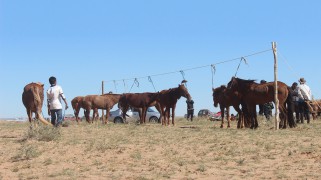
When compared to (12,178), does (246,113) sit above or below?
above

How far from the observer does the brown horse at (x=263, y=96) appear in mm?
16484

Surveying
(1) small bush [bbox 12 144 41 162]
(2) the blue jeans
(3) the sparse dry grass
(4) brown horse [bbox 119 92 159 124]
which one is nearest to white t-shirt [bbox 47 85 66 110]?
(2) the blue jeans

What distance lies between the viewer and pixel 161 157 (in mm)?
10031

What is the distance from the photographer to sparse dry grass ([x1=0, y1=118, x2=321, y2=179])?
27.7 ft

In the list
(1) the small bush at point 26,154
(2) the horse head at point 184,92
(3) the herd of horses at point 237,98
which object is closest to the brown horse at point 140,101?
(3) the herd of horses at point 237,98

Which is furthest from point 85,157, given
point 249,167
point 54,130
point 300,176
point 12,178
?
point 300,176

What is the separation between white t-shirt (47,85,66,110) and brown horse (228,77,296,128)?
Result: 6.88m

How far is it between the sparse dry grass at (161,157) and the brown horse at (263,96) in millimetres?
3452

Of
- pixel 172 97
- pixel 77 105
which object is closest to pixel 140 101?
pixel 172 97

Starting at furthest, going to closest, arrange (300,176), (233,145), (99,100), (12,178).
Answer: (99,100) → (233,145) → (12,178) → (300,176)

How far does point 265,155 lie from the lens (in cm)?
985

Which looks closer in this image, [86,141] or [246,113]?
[86,141]

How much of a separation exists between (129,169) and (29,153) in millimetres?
2726

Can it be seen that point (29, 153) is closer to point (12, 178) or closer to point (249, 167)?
point (12, 178)
